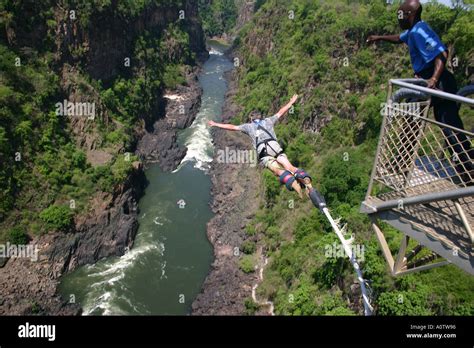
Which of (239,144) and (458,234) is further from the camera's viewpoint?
(239,144)

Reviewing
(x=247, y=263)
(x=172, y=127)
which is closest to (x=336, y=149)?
(x=247, y=263)

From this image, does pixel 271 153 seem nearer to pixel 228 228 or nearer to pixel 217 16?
pixel 228 228

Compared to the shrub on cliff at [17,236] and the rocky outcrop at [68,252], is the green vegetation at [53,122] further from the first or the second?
the rocky outcrop at [68,252]

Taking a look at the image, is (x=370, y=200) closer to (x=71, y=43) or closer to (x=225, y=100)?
(x=71, y=43)

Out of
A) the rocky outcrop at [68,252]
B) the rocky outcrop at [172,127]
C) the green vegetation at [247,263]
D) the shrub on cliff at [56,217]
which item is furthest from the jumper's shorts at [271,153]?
the rocky outcrop at [172,127]

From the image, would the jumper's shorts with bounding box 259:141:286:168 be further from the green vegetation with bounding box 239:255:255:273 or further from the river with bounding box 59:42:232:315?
the river with bounding box 59:42:232:315

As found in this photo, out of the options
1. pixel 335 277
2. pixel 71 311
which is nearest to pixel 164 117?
pixel 71 311
